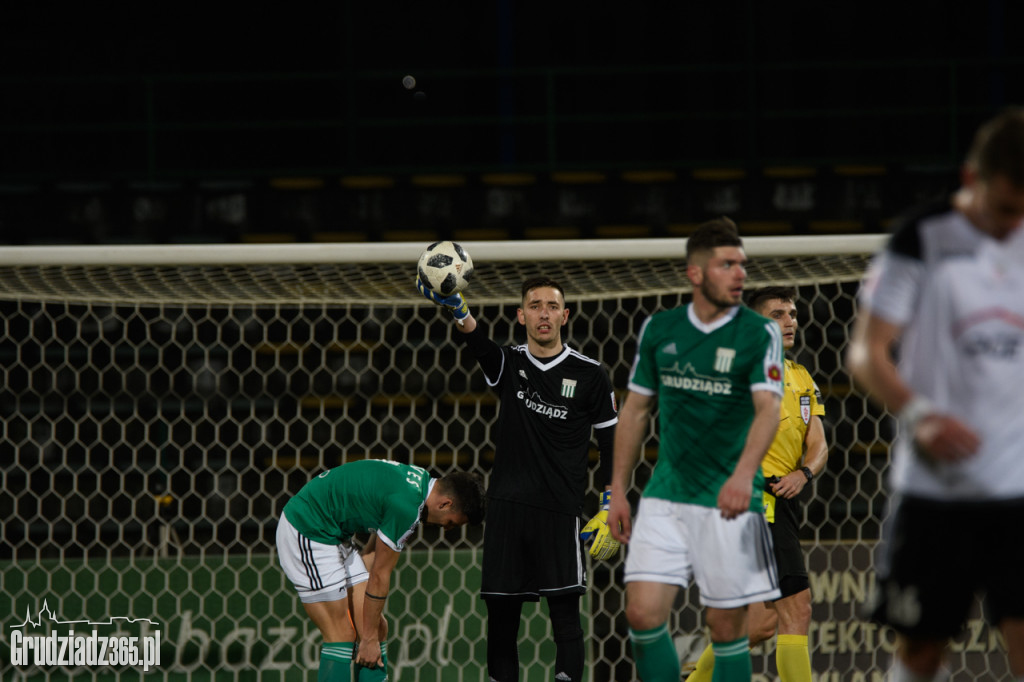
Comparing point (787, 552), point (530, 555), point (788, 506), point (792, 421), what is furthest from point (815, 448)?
point (530, 555)

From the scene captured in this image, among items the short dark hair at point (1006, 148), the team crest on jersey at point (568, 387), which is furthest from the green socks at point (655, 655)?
the short dark hair at point (1006, 148)

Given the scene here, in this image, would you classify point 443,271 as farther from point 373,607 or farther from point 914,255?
point 914,255

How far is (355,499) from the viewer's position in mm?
4320

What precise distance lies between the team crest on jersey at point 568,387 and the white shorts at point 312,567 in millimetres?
1096

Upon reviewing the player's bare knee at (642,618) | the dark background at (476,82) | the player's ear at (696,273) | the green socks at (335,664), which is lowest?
the green socks at (335,664)

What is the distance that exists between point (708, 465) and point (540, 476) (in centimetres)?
115

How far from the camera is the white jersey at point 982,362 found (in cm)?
216

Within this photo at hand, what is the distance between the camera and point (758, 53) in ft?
33.5

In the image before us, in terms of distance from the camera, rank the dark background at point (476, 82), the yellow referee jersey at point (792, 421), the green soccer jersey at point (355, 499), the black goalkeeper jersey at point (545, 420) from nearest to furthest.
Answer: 1. the green soccer jersey at point (355, 499)
2. the black goalkeeper jersey at point (545, 420)
3. the yellow referee jersey at point (792, 421)
4. the dark background at point (476, 82)

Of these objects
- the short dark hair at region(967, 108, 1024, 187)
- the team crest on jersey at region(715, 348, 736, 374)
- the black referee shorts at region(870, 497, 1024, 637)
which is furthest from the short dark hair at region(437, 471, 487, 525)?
the short dark hair at region(967, 108, 1024, 187)

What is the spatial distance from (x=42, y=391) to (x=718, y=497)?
5.10 metres

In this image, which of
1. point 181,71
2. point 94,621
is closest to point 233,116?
point 181,71

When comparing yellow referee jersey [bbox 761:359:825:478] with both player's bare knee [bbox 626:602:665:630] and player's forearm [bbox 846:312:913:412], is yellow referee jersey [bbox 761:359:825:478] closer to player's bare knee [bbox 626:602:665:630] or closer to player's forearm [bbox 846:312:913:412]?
player's bare knee [bbox 626:602:665:630]

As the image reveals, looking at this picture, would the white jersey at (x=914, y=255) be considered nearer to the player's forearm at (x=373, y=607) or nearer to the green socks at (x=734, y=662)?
the green socks at (x=734, y=662)
